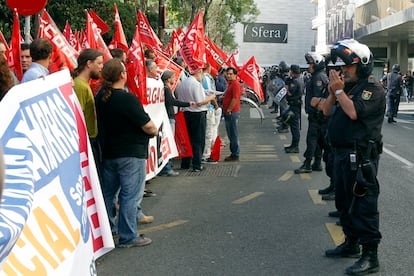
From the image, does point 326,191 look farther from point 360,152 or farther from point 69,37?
point 69,37

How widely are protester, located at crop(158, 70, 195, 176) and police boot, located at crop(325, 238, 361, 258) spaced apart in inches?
188

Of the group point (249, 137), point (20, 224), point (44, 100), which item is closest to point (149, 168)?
point (44, 100)

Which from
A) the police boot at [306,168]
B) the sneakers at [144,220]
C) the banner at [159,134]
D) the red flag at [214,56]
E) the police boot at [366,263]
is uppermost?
the red flag at [214,56]

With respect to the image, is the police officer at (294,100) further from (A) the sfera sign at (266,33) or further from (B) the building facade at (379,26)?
(A) the sfera sign at (266,33)

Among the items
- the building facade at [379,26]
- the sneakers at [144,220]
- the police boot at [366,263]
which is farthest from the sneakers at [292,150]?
the building facade at [379,26]

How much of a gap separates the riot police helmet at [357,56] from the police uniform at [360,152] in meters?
0.09

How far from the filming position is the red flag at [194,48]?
43.7 feet

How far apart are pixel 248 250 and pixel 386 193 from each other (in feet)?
11.1

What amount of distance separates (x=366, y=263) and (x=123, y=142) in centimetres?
237

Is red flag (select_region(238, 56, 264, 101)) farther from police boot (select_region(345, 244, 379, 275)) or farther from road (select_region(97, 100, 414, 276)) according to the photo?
police boot (select_region(345, 244, 379, 275))

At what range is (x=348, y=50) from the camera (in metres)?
5.40

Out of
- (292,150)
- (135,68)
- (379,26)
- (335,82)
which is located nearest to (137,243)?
(335,82)

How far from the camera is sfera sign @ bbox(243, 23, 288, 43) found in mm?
95312

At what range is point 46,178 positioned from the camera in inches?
120
